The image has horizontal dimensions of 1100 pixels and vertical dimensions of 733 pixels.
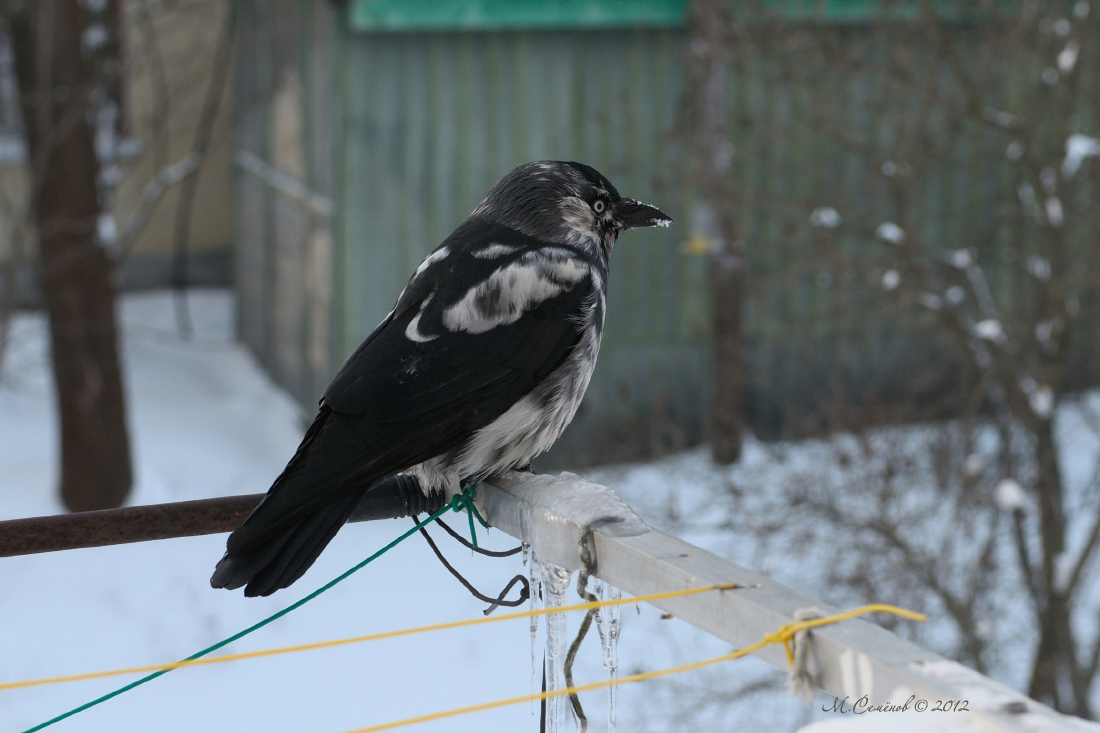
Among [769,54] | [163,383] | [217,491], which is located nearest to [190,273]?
[163,383]

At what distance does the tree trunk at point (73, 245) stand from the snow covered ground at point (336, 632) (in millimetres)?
401

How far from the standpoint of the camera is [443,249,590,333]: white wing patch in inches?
97.7

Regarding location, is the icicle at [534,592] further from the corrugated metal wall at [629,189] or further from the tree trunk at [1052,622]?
the corrugated metal wall at [629,189]

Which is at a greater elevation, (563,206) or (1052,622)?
(563,206)

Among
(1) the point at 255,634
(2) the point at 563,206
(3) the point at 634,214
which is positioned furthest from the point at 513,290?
(1) the point at 255,634

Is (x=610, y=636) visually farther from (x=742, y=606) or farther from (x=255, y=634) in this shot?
(x=255, y=634)

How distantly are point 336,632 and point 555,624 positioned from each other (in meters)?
5.17

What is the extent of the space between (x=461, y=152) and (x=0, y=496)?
3.92m

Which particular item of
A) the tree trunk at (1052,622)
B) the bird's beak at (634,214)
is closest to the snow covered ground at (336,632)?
the tree trunk at (1052,622)

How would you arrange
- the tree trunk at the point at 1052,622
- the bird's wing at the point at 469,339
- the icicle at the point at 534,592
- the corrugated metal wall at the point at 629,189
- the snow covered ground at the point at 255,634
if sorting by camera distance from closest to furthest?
1. the icicle at the point at 534,592
2. the bird's wing at the point at 469,339
3. the snow covered ground at the point at 255,634
4. the tree trunk at the point at 1052,622
5. the corrugated metal wall at the point at 629,189

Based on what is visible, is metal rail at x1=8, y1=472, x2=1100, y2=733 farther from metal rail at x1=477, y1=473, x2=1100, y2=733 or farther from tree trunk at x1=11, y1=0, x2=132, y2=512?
tree trunk at x1=11, y1=0, x2=132, y2=512

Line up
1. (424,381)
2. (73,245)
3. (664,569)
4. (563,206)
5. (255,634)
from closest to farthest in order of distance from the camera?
(664,569) → (424,381) → (563,206) → (255,634) → (73,245)

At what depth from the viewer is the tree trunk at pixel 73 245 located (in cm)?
783

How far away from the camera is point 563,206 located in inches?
113
